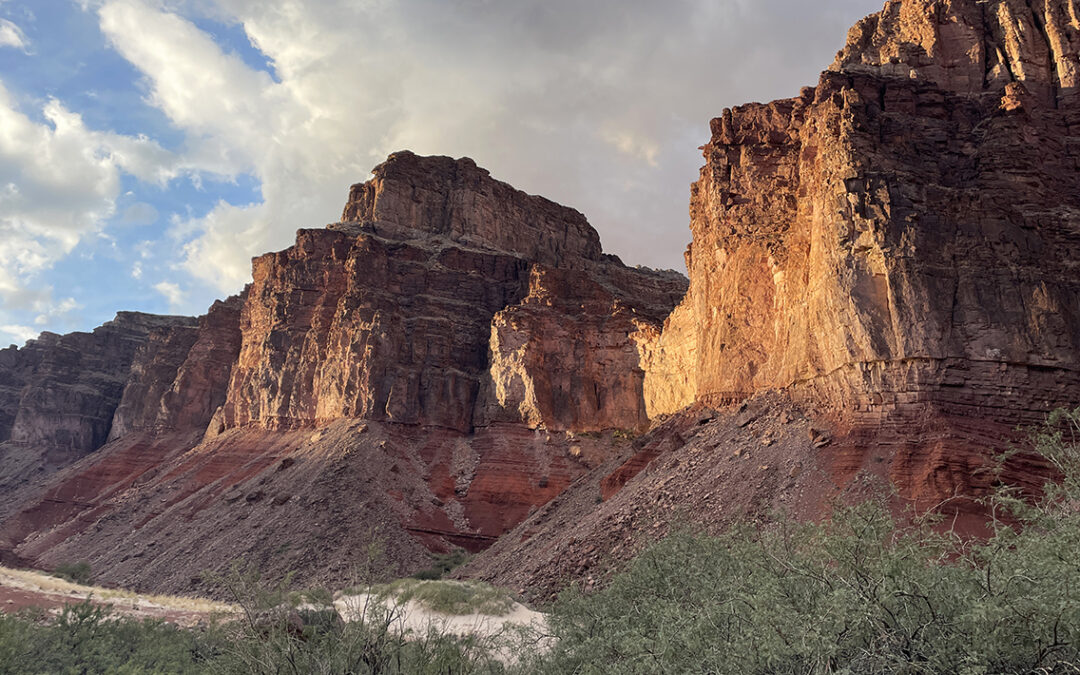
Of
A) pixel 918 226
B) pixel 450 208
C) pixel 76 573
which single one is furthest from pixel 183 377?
pixel 918 226

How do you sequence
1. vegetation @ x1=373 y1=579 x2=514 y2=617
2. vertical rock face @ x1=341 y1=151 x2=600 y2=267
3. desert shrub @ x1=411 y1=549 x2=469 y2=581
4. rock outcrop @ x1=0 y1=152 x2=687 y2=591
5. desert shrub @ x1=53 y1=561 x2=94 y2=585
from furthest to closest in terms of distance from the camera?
vertical rock face @ x1=341 y1=151 x2=600 y2=267 < rock outcrop @ x1=0 y1=152 x2=687 y2=591 < desert shrub @ x1=53 y1=561 x2=94 y2=585 < desert shrub @ x1=411 y1=549 x2=469 y2=581 < vegetation @ x1=373 y1=579 x2=514 y2=617

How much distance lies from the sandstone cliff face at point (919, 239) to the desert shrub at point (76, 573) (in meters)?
41.2

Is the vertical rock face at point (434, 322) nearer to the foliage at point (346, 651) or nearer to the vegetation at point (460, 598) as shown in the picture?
the vegetation at point (460, 598)

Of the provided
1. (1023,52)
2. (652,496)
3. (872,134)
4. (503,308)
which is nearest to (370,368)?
(503,308)

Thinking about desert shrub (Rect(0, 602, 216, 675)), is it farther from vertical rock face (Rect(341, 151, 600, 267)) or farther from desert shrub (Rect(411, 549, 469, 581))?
vertical rock face (Rect(341, 151, 600, 267))

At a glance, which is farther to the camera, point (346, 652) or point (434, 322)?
point (434, 322)

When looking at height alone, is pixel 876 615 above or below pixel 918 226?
below

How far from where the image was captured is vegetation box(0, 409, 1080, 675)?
7.52 m

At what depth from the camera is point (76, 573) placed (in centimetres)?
4547

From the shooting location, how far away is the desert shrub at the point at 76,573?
1766 inches

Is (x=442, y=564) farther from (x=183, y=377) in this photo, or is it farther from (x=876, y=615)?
(x=183, y=377)

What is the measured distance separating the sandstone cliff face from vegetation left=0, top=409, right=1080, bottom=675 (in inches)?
376

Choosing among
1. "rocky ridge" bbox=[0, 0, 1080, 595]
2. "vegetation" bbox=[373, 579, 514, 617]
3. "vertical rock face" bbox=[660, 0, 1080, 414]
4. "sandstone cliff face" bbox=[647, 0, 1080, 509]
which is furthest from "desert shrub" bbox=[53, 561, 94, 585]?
"sandstone cliff face" bbox=[647, 0, 1080, 509]

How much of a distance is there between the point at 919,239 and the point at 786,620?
22.1m
